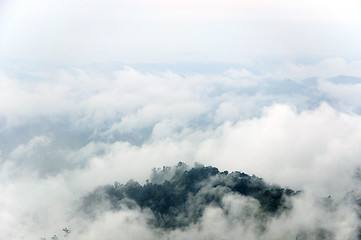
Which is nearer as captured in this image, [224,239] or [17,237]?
[17,237]

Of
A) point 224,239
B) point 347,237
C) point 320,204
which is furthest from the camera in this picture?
point 320,204

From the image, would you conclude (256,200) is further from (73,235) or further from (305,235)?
(73,235)

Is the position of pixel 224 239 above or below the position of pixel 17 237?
below

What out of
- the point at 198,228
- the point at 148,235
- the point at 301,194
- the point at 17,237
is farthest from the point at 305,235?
the point at 17,237

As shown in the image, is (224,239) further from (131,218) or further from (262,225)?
(131,218)

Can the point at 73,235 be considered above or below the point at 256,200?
below

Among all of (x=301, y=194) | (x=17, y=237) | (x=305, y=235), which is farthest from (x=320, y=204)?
(x=17, y=237)

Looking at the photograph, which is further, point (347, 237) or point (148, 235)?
point (148, 235)

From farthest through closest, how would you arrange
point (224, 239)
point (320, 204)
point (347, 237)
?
point (320, 204), point (224, 239), point (347, 237)
